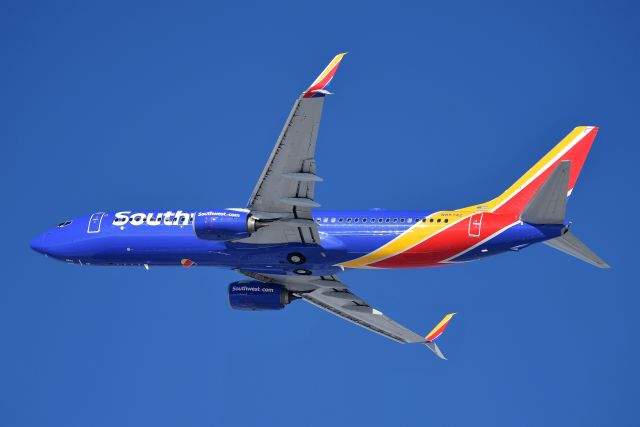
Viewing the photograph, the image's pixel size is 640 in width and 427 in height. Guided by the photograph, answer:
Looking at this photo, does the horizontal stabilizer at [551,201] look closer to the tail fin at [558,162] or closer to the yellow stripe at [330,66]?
the tail fin at [558,162]

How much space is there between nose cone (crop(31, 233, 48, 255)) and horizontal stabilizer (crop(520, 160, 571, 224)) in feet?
88.2

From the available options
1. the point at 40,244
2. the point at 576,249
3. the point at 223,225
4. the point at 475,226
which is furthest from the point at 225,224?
the point at 576,249

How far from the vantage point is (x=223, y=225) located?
5825cm

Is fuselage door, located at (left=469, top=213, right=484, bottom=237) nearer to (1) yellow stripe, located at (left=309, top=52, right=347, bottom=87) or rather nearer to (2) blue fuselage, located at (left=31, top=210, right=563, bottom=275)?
(2) blue fuselage, located at (left=31, top=210, right=563, bottom=275)

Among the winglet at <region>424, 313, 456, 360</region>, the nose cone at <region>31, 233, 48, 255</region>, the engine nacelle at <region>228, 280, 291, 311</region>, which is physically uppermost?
the nose cone at <region>31, 233, 48, 255</region>

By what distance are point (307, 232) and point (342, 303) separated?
→ 1008 cm

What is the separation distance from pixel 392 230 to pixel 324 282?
29.4 feet

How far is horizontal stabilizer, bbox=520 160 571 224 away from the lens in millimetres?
54125

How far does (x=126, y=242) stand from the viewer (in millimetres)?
63438

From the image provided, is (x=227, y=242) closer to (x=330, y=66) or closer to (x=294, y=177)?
(x=294, y=177)

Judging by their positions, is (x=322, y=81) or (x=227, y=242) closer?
(x=322, y=81)

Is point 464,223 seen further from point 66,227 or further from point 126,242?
point 66,227

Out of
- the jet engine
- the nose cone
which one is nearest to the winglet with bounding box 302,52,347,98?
the jet engine

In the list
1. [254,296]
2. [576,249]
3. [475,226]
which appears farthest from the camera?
[254,296]
